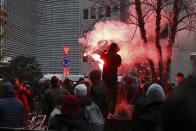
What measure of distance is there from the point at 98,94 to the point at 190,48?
71.0 ft

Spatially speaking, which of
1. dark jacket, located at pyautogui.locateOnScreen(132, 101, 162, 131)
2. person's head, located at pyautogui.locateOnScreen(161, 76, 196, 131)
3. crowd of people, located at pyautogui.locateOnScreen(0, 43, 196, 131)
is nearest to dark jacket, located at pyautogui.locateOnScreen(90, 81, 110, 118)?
crowd of people, located at pyautogui.locateOnScreen(0, 43, 196, 131)

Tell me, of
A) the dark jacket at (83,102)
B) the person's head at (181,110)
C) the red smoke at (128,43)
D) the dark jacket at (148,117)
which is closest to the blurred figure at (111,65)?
the red smoke at (128,43)

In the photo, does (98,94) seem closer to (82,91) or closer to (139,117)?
(82,91)

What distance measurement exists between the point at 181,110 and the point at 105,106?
4396 mm

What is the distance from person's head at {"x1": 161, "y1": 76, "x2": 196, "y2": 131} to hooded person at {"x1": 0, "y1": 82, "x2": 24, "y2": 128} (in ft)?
13.0

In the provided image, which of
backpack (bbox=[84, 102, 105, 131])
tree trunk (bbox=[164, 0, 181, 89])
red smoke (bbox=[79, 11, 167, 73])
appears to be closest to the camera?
backpack (bbox=[84, 102, 105, 131])

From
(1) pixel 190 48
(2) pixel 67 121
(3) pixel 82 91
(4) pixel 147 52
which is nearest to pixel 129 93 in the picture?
(4) pixel 147 52

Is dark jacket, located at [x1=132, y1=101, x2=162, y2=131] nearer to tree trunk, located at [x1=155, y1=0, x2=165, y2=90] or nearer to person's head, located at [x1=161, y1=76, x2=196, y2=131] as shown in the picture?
person's head, located at [x1=161, y1=76, x2=196, y2=131]

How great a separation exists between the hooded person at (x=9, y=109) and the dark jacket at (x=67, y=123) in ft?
3.32

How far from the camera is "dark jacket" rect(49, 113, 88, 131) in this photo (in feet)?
12.2

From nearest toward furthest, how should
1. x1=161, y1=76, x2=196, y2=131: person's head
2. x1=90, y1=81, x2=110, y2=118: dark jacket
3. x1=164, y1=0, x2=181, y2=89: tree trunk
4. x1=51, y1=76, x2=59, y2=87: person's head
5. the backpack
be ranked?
x1=161, y1=76, x2=196, y2=131: person's head → the backpack → x1=90, y1=81, x2=110, y2=118: dark jacket → x1=51, y1=76, x2=59, y2=87: person's head → x1=164, y1=0, x2=181, y2=89: tree trunk

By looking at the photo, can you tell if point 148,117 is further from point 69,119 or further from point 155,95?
point 69,119

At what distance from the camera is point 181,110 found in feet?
2.70

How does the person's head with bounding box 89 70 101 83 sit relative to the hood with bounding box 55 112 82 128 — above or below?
above
